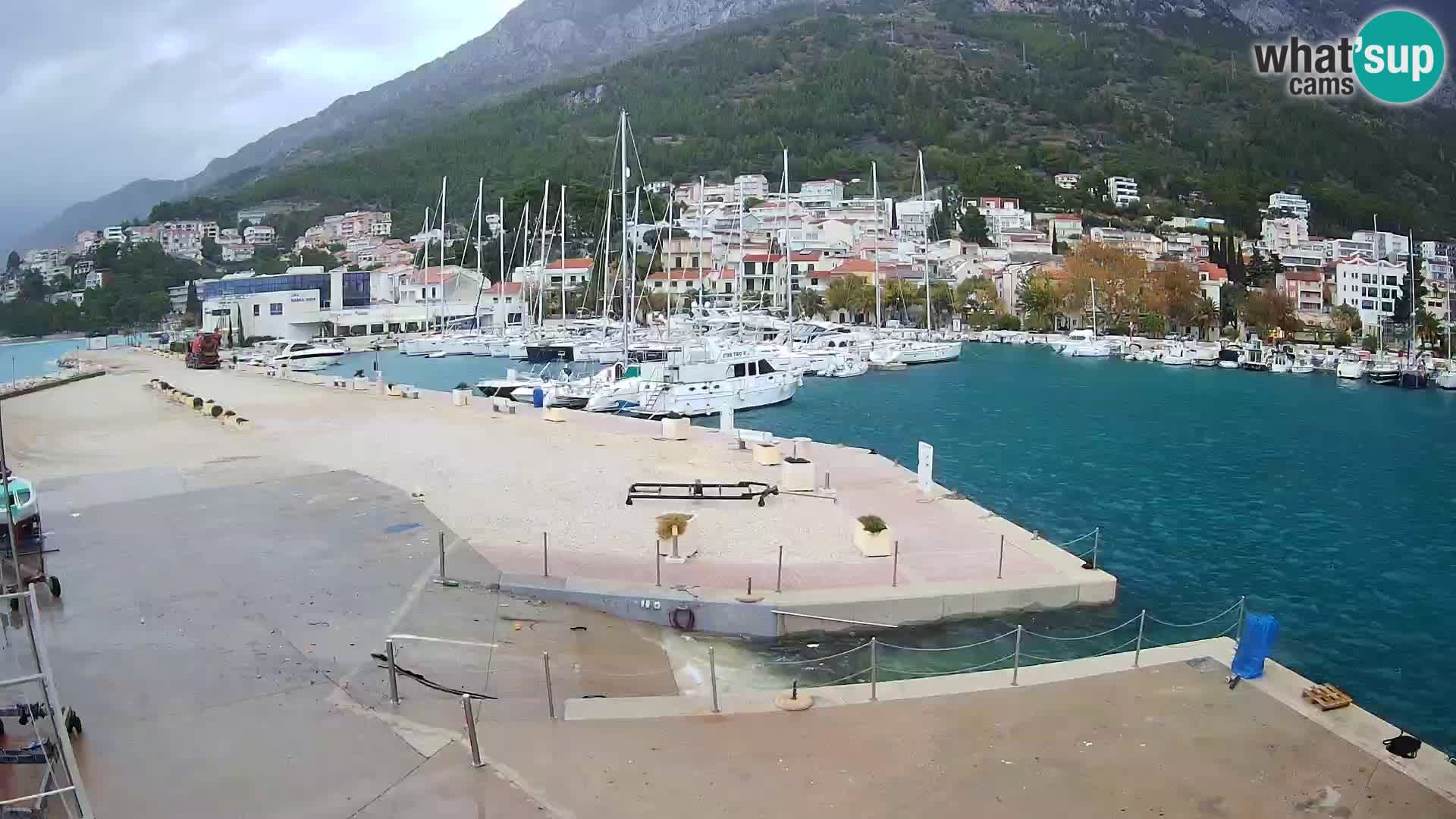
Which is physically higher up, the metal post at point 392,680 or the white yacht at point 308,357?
the white yacht at point 308,357

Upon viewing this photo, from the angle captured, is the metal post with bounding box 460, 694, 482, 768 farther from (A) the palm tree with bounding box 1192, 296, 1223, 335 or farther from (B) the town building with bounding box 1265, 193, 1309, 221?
(B) the town building with bounding box 1265, 193, 1309, 221

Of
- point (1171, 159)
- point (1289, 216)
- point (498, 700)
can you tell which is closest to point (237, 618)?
point (498, 700)

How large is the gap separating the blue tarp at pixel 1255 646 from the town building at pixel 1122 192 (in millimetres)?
162537

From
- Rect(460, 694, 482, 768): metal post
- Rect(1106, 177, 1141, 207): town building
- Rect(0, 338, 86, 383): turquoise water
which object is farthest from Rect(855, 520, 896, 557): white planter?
Rect(1106, 177, 1141, 207): town building

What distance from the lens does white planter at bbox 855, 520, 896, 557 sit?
1379cm

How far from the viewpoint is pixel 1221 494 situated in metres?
24.3

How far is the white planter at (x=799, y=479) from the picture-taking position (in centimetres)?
1795

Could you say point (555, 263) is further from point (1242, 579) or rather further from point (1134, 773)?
point (1134, 773)

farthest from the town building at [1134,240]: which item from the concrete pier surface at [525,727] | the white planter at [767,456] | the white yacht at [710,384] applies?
the concrete pier surface at [525,727]

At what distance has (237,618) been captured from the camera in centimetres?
1050

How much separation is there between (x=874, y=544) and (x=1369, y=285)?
108185 mm

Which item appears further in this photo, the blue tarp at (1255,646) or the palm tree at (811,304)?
the palm tree at (811,304)

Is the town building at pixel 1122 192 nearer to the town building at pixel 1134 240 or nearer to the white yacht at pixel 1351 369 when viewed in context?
the town building at pixel 1134 240

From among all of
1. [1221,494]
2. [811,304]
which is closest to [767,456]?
[1221,494]
